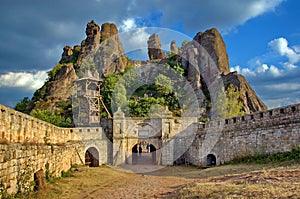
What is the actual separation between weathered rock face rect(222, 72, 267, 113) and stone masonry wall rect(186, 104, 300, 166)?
75.2 feet

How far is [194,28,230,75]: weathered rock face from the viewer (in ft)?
173

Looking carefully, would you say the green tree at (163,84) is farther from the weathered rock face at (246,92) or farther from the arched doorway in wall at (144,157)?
the arched doorway in wall at (144,157)

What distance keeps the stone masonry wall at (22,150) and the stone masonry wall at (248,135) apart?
37.5ft

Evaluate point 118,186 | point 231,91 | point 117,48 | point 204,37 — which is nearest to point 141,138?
point 118,186

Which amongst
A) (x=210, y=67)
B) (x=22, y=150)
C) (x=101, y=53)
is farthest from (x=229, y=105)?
(x=22, y=150)

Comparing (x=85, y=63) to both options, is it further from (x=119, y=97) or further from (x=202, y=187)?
(x=202, y=187)

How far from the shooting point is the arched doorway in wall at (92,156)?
2661 cm

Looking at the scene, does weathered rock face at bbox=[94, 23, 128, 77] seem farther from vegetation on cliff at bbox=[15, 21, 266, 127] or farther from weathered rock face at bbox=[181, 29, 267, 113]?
weathered rock face at bbox=[181, 29, 267, 113]

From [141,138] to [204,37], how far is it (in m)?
33.9

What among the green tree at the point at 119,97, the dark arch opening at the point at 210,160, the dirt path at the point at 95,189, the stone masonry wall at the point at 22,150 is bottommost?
the dirt path at the point at 95,189

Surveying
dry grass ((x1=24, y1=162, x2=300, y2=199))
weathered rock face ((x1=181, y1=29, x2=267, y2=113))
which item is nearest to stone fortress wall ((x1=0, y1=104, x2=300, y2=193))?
dry grass ((x1=24, y1=162, x2=300, y2=199))

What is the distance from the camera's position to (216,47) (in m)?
53.6

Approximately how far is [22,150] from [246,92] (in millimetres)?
42163

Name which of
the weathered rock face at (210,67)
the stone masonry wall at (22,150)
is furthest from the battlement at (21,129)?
the weathered rock face at (210,67)
